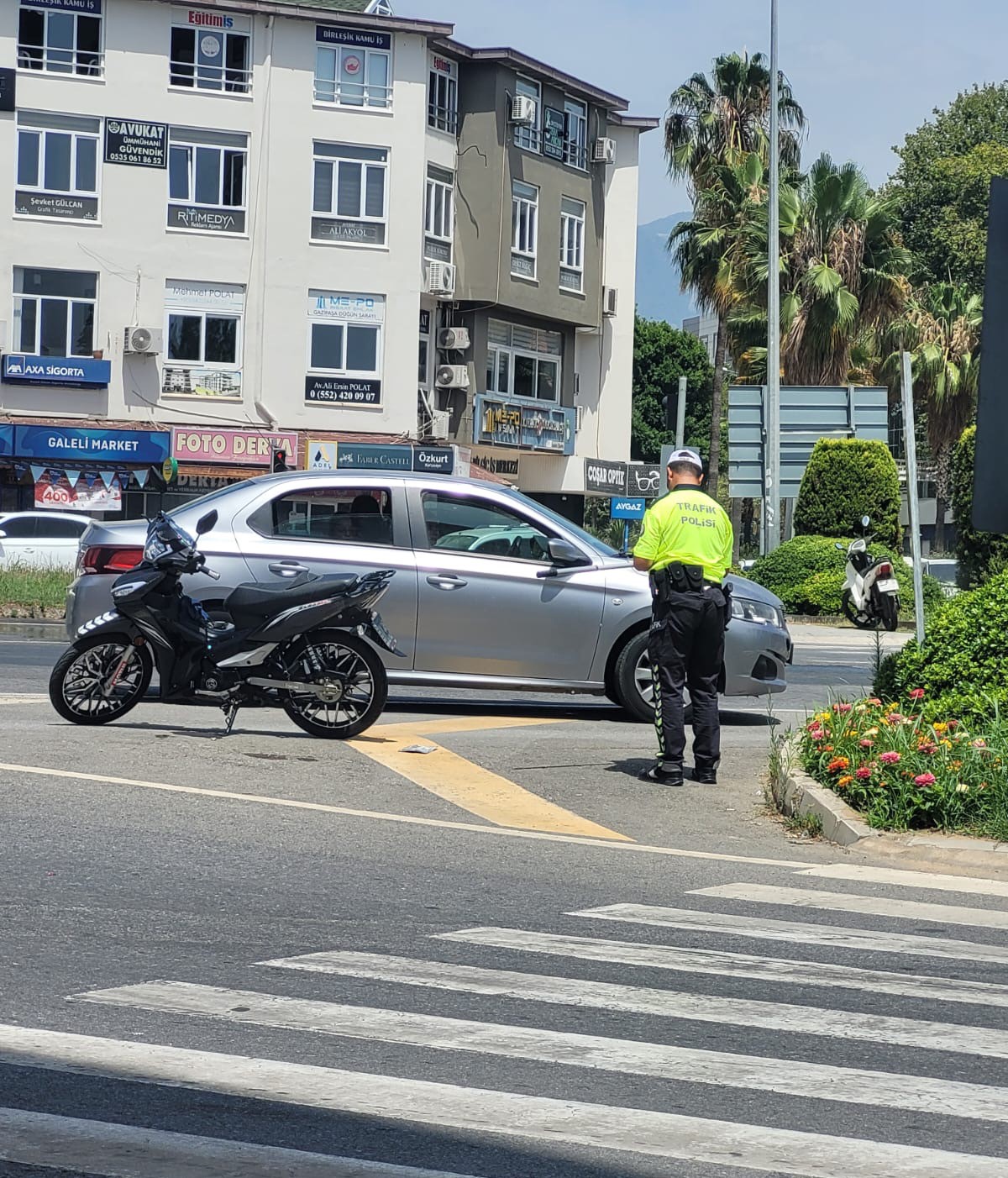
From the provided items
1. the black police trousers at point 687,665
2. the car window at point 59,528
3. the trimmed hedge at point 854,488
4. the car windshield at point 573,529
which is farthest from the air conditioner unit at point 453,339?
the black police trousers at point 687,665

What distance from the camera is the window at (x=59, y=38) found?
133 ft

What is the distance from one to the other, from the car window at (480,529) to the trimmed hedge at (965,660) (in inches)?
131

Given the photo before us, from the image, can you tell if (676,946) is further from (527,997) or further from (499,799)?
(499,799)

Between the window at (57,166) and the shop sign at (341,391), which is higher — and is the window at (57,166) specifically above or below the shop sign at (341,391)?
above

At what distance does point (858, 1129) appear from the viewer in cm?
420

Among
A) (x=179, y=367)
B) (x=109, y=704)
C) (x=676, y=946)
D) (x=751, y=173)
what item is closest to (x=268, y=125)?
(x=179, y=367)

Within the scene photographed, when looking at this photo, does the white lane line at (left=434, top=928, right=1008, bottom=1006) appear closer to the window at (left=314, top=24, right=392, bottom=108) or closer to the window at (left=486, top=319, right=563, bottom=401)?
the window at (left=314, top=24, right=392, bottom=108)

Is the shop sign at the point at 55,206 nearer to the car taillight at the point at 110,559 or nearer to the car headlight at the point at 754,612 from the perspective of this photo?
the car taillight at the point at 110,559

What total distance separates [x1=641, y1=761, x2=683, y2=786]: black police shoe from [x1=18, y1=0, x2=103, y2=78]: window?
34.4m

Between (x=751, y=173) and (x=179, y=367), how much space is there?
1662 centimetres

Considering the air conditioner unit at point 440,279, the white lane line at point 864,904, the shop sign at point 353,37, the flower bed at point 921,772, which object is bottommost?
the white lane line at point 864,904

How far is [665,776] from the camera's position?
Result: 10.2 metres

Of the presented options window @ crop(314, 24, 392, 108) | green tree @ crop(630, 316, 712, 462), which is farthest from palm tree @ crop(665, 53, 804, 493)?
green tree @ crop(630, 316, 712, 462)

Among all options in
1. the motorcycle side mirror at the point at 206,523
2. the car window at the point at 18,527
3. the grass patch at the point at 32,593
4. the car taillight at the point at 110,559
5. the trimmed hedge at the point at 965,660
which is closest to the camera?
the trimmed hedge at the point at 965,660
